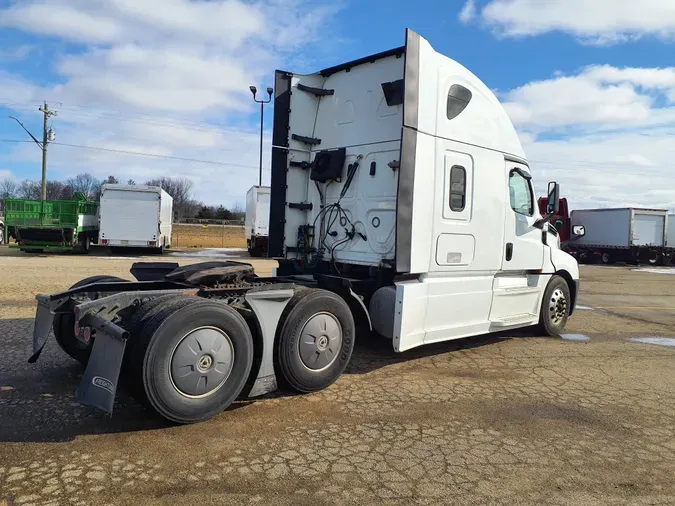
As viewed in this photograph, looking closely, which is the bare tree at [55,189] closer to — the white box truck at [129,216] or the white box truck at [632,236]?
the white box truck at [129,216]

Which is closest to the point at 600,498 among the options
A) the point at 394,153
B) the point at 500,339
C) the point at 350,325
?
the point at 350,325

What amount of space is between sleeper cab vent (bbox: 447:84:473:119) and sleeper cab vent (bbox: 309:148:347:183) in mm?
1467

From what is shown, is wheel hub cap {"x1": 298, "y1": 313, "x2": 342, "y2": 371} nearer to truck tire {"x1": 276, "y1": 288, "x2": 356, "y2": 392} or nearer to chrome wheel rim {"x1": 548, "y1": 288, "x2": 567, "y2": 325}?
truck tire {"x1": 276, "y1": 288, "x2": 356, "y2": 392}

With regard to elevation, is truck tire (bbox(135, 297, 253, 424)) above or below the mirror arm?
below

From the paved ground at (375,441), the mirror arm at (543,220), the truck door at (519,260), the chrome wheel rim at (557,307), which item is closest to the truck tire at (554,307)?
the chrome wheel rim at (557,307)

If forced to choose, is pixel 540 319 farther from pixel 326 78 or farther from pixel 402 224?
pixel 326 78

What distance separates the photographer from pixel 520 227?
715 centimetres

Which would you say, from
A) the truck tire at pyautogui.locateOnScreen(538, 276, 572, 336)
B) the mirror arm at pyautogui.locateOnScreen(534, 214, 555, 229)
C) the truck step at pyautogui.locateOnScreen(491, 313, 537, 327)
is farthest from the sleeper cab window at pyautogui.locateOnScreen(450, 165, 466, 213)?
the truck tire at pyautogui.locateOnScreen(538, 276, 572, 336)

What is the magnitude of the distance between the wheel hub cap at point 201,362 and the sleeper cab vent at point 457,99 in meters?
3.74

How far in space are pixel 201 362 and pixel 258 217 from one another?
2023cm

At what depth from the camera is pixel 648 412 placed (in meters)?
4.87

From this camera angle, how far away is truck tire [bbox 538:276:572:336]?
7.84m

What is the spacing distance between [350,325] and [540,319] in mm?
4007

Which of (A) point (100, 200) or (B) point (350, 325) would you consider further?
(A) point (100, 200)
